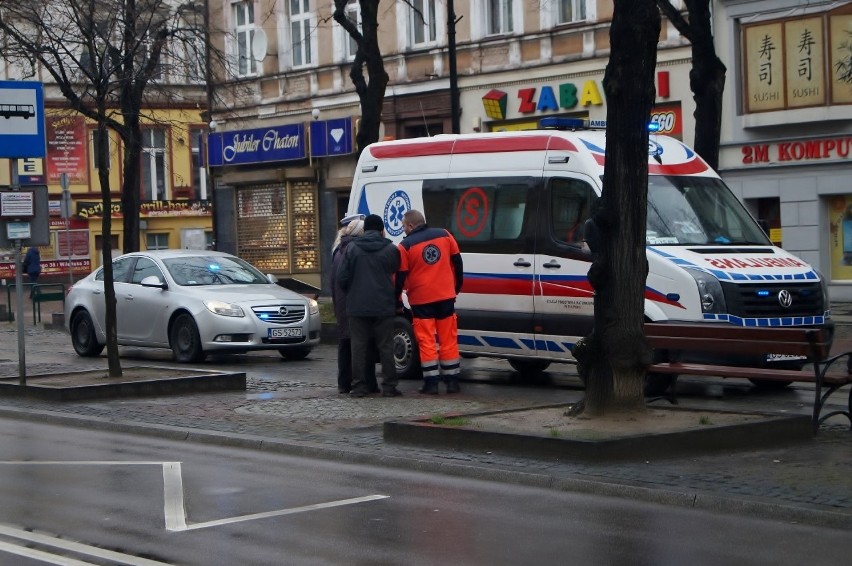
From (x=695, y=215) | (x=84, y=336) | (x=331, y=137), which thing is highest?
(x=331, y=137)

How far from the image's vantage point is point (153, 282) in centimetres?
2097

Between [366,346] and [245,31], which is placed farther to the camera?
[245,31]

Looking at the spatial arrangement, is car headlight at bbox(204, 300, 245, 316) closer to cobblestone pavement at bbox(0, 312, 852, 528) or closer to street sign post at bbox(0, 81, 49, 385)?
cobblestone pavement at bbox(0, 312, 852, 528)

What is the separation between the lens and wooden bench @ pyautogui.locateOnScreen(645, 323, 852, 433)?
1128cm

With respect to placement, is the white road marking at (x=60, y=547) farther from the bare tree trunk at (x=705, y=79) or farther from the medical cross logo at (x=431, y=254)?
the bare tree trunk at (x=705, y=79)

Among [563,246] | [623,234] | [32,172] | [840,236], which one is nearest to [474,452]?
[623,234]

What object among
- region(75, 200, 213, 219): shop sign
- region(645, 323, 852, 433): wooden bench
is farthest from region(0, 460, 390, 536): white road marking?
region(75, 200, 213, 219): shop sign

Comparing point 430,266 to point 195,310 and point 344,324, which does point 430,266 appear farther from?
point 195,310

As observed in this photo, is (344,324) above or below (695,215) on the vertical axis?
below

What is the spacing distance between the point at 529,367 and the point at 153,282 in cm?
618

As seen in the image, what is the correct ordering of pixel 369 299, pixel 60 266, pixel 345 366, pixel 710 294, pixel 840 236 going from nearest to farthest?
pixel 710 294 < pixel 369 299 < pixel 345 366 < pixel 840 236 < pixel 60 266

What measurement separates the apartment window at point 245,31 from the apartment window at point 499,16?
9216 mm

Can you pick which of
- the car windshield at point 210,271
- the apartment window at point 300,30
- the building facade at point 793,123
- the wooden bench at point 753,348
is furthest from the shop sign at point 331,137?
the wooden bench at point 753,348

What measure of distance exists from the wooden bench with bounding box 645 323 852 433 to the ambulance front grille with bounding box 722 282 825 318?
971 millimetres
